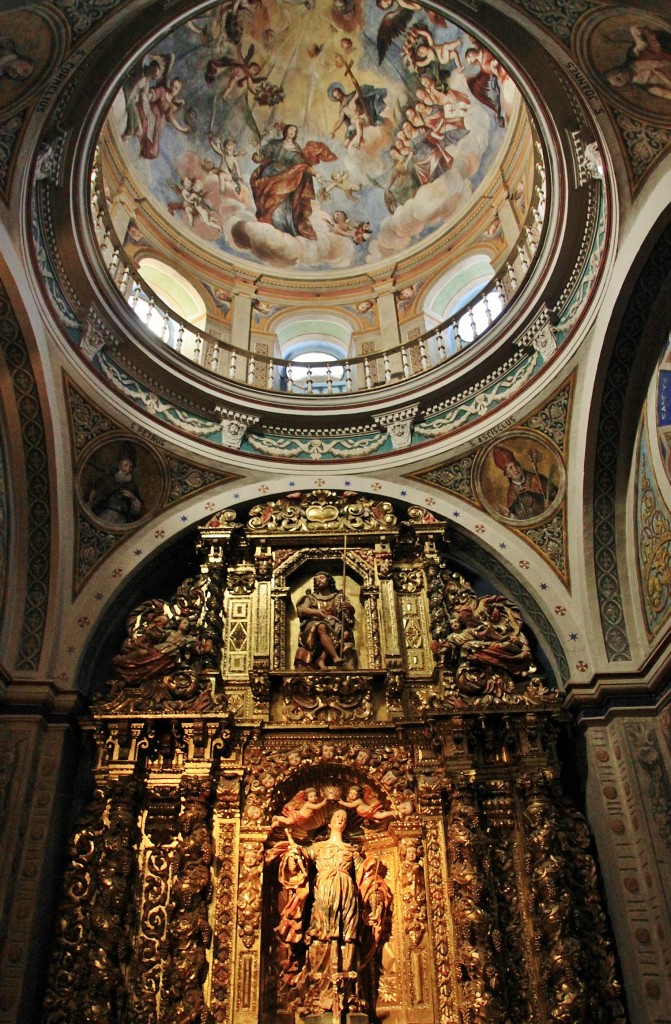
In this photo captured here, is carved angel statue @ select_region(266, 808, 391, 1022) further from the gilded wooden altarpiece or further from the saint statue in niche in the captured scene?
the saint statue in niche

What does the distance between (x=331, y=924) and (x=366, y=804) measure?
1761 millimetres

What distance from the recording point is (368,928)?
10602 millimetres

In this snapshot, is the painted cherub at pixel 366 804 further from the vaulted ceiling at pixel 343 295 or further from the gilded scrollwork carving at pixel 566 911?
the vaulted ceiling at pixel 343 295

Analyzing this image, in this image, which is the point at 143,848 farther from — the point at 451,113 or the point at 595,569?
the point at 451,113

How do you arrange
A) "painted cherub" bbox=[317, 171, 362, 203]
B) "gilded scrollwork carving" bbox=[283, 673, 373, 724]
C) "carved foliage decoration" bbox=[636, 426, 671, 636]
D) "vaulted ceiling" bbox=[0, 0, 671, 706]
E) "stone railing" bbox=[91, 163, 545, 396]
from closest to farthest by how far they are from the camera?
"vaulted ceiling" bbox=[0, 0, 671, 706] < "carved foliage decoration" bbox=[636, 426, 671, 636] < "gilded scrollwork carving" bbox=[283, 673, 373, 724] < "stone railing" bbox=[91, 163, 545, 396] < "painted cherub" bbox=[317, 171, 362, 203]

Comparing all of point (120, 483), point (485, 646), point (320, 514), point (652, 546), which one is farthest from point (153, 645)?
point (652, 546)

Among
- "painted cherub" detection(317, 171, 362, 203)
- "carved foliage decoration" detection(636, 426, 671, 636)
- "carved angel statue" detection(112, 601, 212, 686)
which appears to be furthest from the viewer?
"painted cherub" detection(317, 171, 362, 203)

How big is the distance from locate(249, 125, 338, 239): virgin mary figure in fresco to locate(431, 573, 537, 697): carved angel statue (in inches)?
397

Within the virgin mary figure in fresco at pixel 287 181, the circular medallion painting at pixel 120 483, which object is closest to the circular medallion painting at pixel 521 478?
the circular medallion painting at pixel 120 483

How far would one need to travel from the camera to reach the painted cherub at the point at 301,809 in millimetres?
11375

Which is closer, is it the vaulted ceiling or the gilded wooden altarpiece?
the gilded wooden altarpiece

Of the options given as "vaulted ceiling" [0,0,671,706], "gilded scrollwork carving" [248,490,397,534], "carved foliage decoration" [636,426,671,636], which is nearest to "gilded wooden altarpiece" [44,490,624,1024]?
"gilded scrollwork carving" [248,490,397,534]

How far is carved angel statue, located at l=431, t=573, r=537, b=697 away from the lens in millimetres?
12133

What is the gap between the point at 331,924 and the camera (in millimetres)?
10266
